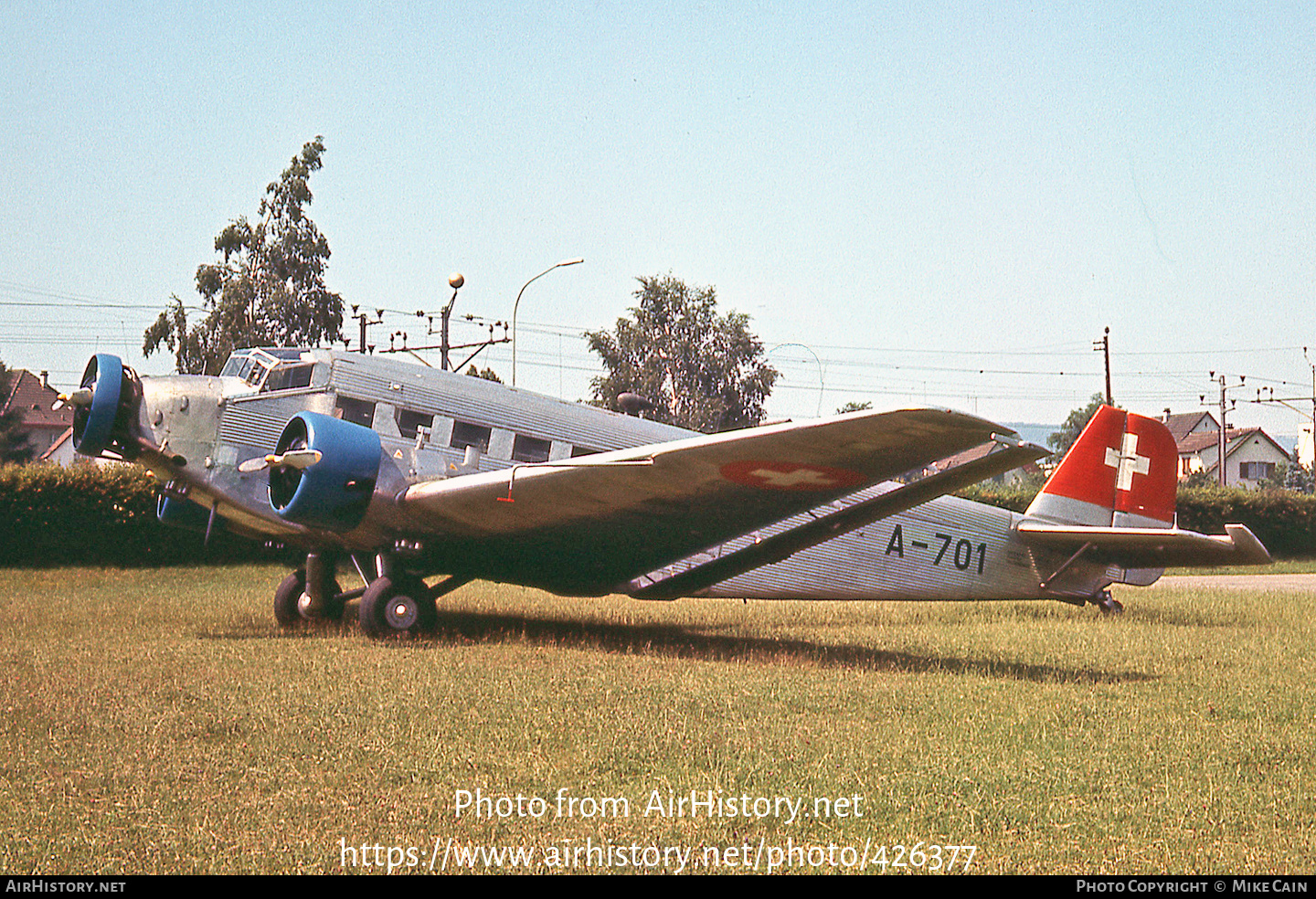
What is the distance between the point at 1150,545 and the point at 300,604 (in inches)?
383

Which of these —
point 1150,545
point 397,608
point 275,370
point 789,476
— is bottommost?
point 397,608

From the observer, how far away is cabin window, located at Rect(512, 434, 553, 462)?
11555mm

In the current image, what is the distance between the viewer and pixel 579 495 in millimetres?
9672

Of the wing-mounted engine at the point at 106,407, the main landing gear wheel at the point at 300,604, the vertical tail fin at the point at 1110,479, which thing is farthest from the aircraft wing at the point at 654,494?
the vertical tail fin at the point at 1110,479

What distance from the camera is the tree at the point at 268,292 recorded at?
28672 millimetres

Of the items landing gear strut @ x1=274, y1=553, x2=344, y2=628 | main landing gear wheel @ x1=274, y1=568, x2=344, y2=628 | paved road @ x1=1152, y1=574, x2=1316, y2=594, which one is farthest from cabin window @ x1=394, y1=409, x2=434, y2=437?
paved road @ x1=1152, y1=574, x2=1316, y2=594

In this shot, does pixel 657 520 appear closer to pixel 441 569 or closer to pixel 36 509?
pixel 441 569

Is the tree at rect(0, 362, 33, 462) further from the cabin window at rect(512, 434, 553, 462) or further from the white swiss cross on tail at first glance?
the white swiss cross on tail

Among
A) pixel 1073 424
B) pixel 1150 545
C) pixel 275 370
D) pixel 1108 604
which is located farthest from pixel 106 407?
pixel 1073 424

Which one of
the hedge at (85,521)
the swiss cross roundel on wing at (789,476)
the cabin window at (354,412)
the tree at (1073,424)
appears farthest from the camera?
the tree at (1073,424)

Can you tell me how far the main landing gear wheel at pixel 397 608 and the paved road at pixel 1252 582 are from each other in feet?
54.8

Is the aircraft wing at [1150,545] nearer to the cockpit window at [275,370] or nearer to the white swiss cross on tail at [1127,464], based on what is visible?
the white swiss cross on tail at [1127,464]

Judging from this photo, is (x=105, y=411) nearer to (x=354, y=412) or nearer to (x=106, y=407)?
(x=106, y=407)

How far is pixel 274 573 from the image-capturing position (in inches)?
833
